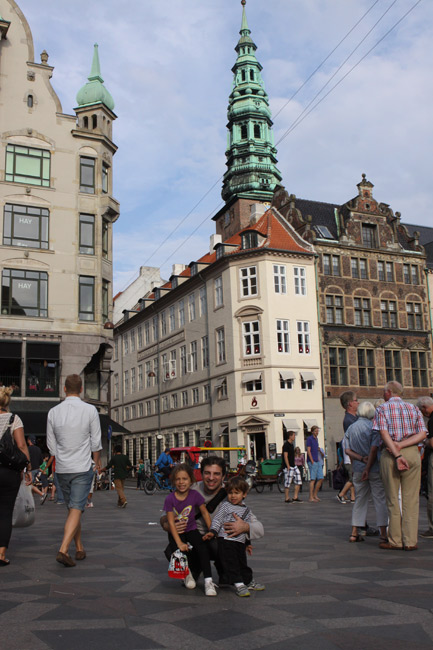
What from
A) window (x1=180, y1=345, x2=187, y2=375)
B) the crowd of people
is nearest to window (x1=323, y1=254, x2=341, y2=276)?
window (x1=180, y1=345, x2=187, y2=375)

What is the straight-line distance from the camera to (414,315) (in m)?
50.0

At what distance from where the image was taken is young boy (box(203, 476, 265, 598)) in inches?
234

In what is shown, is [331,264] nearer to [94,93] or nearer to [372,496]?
[94,93]

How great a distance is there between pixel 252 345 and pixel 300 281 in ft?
18.5

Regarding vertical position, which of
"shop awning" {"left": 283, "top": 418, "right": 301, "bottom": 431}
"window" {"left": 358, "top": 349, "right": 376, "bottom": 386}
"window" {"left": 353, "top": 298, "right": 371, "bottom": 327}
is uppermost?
"window" {"left": 353, "top": 298, "right": 371, "bottom": 327}

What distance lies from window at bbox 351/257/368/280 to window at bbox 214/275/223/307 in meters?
9.40

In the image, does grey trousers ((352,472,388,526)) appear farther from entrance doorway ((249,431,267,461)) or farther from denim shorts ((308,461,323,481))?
entrance doorway ((249,431,267,461))

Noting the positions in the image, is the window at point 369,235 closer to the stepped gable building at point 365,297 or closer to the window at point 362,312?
the stepped gable building at point 365,297

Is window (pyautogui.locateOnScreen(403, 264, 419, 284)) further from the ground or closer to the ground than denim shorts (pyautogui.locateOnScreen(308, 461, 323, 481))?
further from the ground

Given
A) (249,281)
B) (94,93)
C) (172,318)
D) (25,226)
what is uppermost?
(94,93)

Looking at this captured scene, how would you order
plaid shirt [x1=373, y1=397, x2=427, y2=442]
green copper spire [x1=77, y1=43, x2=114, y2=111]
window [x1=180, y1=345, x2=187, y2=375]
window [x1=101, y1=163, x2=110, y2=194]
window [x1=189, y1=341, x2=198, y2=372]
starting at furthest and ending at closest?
window [x1=180, y1=345, x2=187, y2=375] < window [x1=189, y1=341, x2=198, y2=372] < green copper spire [x1=77, y1=43, x2=114, y2=111] < window [x1=101, y1=163, x2=110, y2=194] < plaid shirt [x1=373, y1=397, x2=427, y2=442]

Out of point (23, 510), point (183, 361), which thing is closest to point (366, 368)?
point (183, 361)

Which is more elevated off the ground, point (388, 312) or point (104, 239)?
point (104, 239)

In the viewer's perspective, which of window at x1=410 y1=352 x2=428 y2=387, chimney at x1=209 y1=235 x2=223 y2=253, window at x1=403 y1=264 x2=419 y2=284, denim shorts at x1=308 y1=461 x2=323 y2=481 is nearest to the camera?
denim shorts at x1=308 y1=461 x2=323 y2=481
